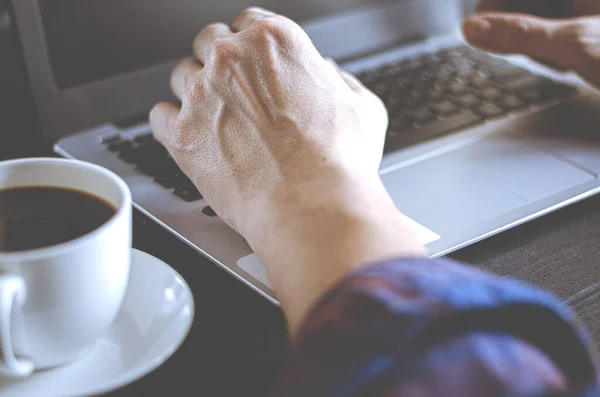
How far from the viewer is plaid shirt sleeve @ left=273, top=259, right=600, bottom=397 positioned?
0.28 meters

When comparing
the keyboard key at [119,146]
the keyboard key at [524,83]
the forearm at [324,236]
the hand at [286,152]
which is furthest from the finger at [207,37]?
the keyboard key at [524,83]

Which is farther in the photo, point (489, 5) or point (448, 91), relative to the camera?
point (489, 5)

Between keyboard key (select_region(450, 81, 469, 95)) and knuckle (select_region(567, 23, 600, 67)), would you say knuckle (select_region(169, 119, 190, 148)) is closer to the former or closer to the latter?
keyboard key (select_region(450, 81, 469, 95))

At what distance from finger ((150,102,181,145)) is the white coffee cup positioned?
0.54ft

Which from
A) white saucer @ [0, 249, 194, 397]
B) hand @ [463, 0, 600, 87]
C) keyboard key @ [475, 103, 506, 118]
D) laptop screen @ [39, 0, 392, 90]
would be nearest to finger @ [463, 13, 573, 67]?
hand @ [463, 0, 600, 87]

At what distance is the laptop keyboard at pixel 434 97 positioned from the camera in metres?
0.64

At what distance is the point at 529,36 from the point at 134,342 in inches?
22.6

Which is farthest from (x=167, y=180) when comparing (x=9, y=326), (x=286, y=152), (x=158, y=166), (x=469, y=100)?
(x=469, y=100)

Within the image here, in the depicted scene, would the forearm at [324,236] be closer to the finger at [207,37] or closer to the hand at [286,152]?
the hand at [286,152]

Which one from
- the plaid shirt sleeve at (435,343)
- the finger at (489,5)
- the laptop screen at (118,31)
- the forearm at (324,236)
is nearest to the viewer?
the plaid shirt sleeve at (435,343)

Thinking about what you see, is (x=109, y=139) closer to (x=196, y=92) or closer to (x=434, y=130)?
(x=196, y=92)

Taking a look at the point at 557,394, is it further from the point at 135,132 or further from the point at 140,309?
the point at 135,132

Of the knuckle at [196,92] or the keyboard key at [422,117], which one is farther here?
the keyboard key at [422,117]

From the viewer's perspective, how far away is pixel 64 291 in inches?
15.1
